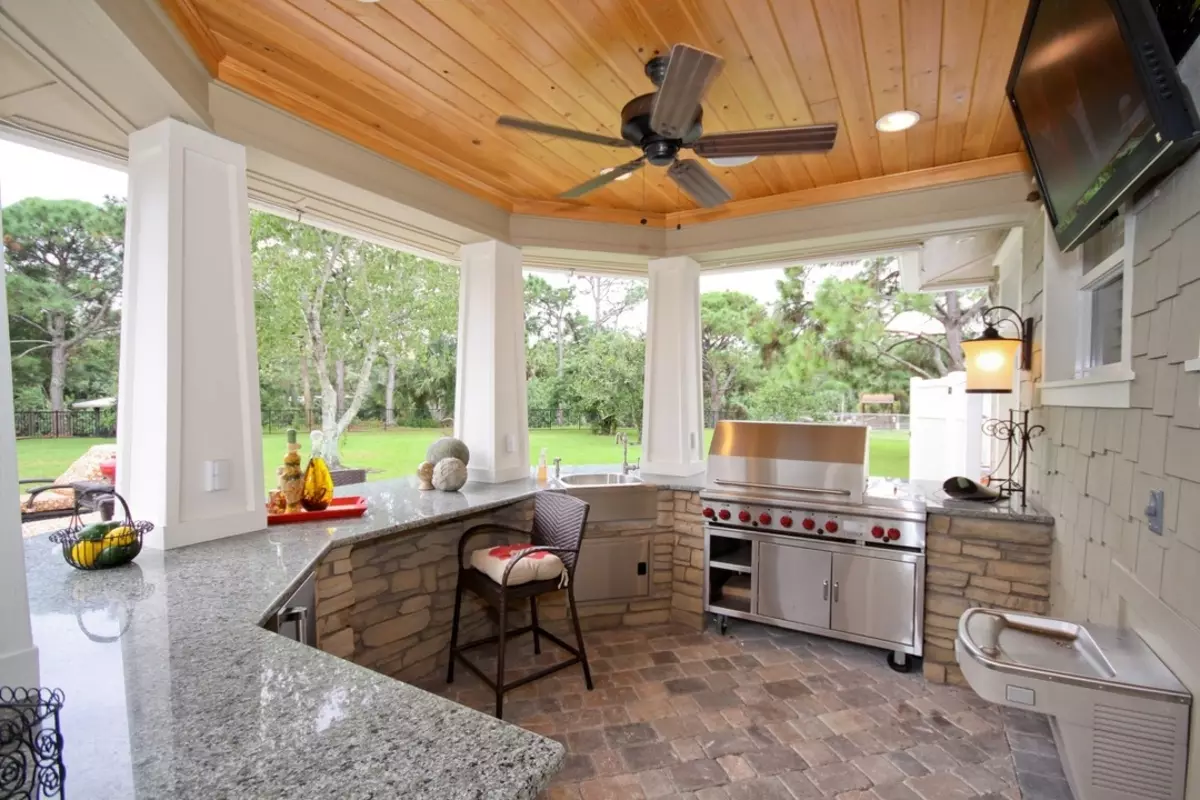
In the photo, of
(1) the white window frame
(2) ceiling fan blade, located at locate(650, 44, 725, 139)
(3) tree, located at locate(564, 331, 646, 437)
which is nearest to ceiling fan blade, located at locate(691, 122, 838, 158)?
(2) ceiling fan blade, located at locate(650, 44, 725, 139)

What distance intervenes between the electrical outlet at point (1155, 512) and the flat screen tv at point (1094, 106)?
2.44 feet

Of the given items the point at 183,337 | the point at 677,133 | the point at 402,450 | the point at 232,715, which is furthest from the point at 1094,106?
the point at 402,450

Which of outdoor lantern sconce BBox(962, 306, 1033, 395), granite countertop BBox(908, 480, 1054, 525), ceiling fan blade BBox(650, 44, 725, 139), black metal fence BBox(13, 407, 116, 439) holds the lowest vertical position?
granite countertop BBox(908, 480, 1054, 525)

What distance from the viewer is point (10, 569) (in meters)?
1.07

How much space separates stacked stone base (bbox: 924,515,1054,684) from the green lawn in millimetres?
803

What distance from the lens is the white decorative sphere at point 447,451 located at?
327cm

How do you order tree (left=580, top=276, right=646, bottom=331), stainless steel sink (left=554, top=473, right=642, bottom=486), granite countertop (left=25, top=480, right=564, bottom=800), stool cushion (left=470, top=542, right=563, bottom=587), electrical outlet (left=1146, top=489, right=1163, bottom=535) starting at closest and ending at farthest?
granite countertop (left=25, top=480, right=564, bottom=800) < electrical outlet (left=1146, top=489, right=1163, bottom=535) < stool cushion (left=470, top=542, right=563, bottom=587) < stainless steel sink (left=554, top=473, right=642, bottom=486) < tree (left=580, top=276, right=646, bottom=331)

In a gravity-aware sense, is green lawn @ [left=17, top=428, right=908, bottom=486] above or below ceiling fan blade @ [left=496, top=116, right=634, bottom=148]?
below

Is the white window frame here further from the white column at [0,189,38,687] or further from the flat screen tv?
the white column at [0,189,38,687]

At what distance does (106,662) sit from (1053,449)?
3274 mm

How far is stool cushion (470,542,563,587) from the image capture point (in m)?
2.55

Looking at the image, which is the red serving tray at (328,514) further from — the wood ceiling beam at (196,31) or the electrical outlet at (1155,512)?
the electrical outlet at (1155,512)

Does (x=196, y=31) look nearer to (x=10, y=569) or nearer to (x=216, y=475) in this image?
(x=216, y=475)

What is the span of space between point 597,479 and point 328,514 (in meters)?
1.80
